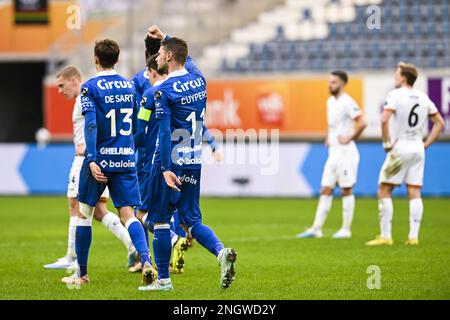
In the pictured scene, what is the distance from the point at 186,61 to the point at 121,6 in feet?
→ 73.9

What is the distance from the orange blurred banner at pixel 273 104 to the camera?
83.6 feet

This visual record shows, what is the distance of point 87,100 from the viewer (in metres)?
9.09

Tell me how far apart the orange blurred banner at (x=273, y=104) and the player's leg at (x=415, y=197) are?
11.8m

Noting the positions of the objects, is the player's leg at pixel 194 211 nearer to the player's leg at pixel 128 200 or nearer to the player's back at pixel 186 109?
the player's back at pixel 186 109

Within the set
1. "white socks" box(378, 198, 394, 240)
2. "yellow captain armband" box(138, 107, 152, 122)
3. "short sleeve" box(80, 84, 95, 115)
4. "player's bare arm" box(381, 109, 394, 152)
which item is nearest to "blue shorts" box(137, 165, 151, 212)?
"yellow captain armband" box(138, 107, 152, 122)

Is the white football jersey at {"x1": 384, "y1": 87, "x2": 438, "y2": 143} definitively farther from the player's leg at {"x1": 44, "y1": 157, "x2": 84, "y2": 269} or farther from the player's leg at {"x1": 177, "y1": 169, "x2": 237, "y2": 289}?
the player's leg at {"x1": 177, "y1": 169, "x2": 237, "y2": 289}

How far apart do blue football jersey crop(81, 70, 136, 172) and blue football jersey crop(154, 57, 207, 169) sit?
518 millimetres

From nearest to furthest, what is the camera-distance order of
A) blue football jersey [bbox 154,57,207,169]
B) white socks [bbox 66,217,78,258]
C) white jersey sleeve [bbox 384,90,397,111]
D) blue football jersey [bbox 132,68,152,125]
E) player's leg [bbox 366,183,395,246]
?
blue football jersey [bbox 154,57,207,169] → white socks [bbox 66,217,78,258] → blue football jersey [bbox 132,68,152,125] → white jersey sleeve [bbox 384,90,397,111] → player's leg [bbox 366,183,395,246]

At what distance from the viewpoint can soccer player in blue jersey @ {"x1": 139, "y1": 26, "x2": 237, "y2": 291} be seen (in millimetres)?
8609

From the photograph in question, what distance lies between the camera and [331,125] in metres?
14.6

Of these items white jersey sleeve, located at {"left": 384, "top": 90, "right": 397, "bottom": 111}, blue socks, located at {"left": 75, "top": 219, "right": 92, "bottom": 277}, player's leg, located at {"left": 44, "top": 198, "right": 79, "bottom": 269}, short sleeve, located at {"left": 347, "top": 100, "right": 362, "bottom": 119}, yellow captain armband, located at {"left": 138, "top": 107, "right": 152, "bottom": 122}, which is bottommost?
player's leg, located at {"left": 44, "top": 198, "right": 79, "bottom": 269}

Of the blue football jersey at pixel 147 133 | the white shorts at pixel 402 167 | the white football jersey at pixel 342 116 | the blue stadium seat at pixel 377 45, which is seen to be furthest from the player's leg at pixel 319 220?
the blue stadium seat at pixel 377 45
